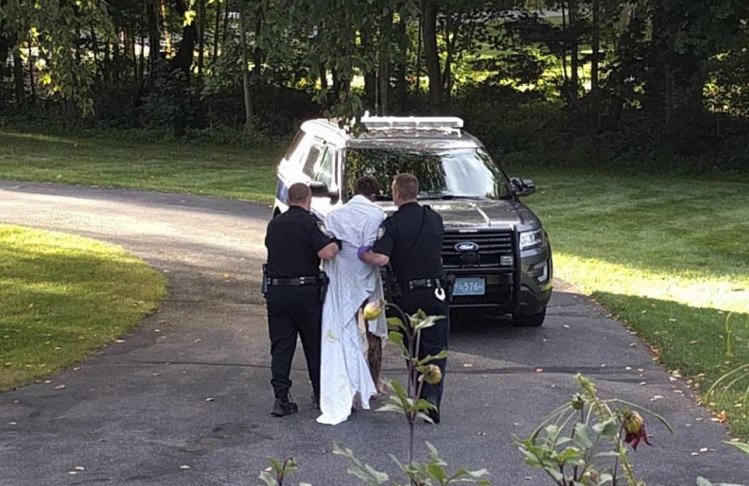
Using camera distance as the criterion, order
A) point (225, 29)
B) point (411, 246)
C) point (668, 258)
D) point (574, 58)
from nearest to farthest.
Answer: point (411, 246) < point (668, 258) < point (574, 58) < point (225, 29)

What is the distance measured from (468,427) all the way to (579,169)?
71.7 feet

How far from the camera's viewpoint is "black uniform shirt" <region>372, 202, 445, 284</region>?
730 centimetres

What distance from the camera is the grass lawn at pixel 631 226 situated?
980 cm

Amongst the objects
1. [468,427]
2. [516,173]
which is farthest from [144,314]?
[516,173]

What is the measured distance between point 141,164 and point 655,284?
17143 millimetres

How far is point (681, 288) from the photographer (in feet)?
42.3

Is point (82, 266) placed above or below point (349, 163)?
below

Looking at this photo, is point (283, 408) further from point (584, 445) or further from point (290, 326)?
point (584, 445)

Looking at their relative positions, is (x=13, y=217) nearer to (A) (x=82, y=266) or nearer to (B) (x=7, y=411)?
(A) (x=82, y=266)

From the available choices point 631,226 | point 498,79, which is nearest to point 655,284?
point 631,226

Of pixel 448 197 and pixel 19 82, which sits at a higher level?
pixel 19 82

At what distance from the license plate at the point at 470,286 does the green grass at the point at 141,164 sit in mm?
11449

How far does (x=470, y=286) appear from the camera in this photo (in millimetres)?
9773

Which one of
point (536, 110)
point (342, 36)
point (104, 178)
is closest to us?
point (342, 36)
